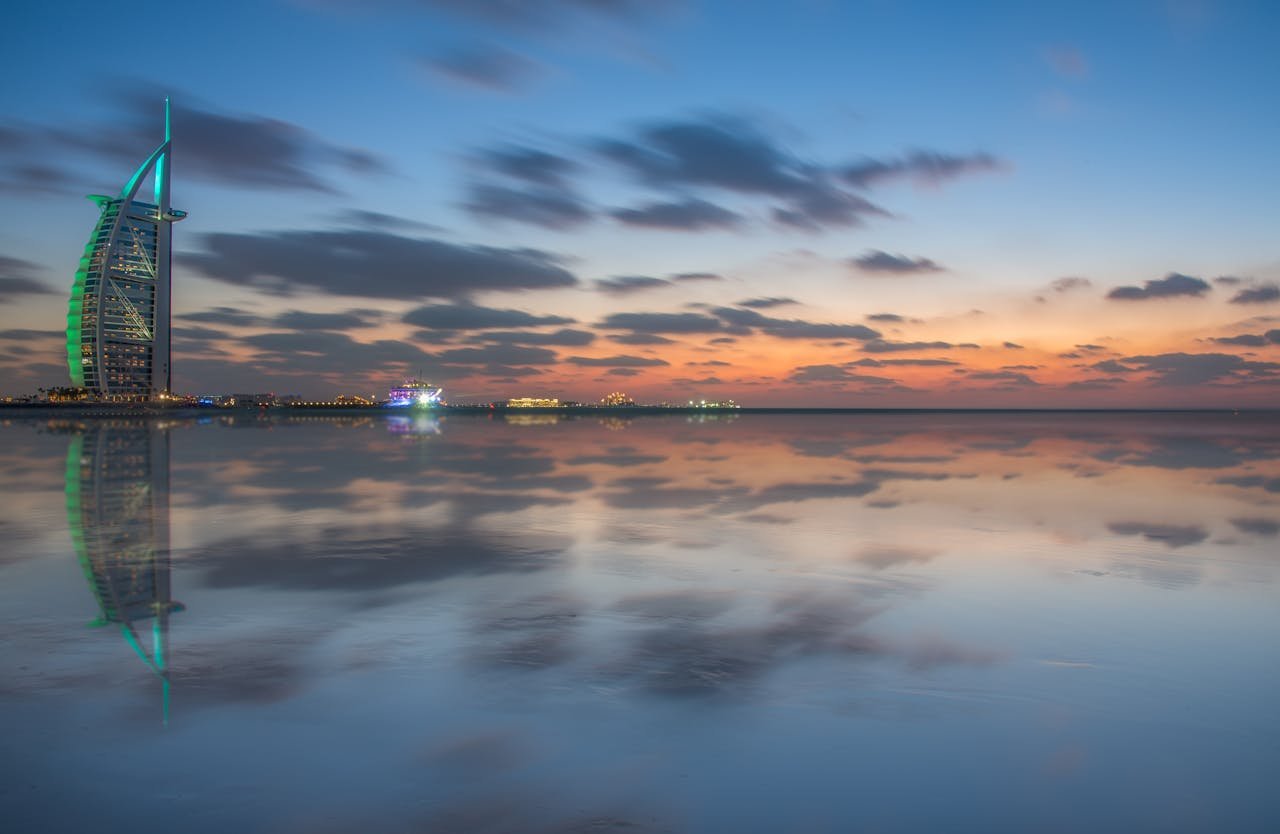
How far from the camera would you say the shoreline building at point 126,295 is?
181500 mm

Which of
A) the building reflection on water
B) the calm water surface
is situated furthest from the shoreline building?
the calm water surface

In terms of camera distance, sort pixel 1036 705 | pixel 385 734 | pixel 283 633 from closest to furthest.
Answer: pixel 385 734 → pixel 1036 705 → pixel 283 633

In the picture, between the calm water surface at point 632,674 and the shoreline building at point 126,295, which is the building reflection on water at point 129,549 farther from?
the shoreline building at point 126,295

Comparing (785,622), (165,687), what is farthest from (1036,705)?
(165,687)

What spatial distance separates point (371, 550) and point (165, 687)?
23.6 feet

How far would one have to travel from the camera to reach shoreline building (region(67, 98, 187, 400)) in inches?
7146

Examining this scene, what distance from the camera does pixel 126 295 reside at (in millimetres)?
185125

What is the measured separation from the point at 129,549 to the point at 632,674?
10.4 metres

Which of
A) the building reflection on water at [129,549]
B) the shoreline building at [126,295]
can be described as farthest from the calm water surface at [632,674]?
the shoreline building at [126,295]

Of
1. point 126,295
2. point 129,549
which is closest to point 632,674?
point 129,549

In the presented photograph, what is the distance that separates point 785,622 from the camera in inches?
382

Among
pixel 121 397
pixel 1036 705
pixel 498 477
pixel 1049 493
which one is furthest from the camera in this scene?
pixel 121 397

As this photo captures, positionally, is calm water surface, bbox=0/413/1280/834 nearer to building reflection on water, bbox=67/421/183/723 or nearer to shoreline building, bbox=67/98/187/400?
building reflection on water, bbox=67/421/183/723

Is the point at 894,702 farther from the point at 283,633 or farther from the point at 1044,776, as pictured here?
the point at 283,633
